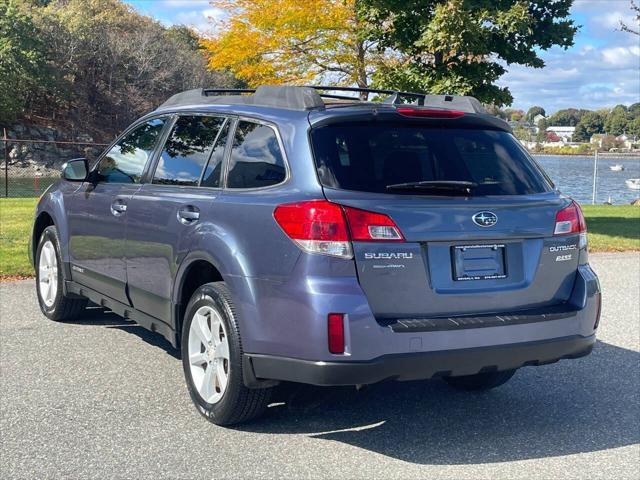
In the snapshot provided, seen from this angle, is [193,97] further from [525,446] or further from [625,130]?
[625,130]

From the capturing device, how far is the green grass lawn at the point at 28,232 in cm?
1033

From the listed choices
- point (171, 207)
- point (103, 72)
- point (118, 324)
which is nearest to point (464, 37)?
point (118, 324)

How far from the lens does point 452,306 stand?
4.21 metres

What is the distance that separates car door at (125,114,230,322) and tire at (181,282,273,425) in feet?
1.17

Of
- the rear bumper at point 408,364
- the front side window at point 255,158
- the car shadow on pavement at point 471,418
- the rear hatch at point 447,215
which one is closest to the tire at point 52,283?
the front side window at point 255,158

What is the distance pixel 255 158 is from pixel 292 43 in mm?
19776

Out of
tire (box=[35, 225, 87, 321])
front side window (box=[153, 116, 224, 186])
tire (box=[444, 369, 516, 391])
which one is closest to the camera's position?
front side window (box=[153, 116, 224, 186])

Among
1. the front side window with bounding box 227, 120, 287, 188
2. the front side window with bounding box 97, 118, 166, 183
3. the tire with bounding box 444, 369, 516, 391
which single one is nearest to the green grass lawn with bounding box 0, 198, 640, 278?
the front side window with bounding box 97, 118, 166, 183

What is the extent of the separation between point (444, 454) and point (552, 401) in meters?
1.36

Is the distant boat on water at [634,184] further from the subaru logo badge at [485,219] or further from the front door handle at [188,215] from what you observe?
the front door handle at [188,215]

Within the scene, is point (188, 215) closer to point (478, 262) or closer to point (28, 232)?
point (478, 262)

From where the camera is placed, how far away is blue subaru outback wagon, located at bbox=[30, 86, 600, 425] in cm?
403

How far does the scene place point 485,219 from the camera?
4.34 metres

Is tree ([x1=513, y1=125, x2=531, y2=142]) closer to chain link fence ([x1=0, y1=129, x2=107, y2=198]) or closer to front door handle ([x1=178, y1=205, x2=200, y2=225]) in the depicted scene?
front door handle ([x1=178, y1=205, x2=200, y2=225])
